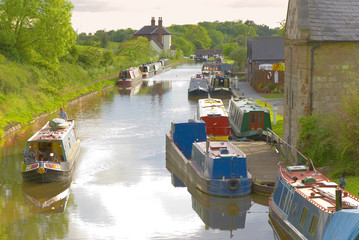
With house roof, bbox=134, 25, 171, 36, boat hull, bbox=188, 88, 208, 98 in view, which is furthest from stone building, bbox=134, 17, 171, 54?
boat hull, bbox=188, 88, 208, 98

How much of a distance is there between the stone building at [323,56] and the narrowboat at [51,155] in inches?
423

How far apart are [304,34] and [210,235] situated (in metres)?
9.97

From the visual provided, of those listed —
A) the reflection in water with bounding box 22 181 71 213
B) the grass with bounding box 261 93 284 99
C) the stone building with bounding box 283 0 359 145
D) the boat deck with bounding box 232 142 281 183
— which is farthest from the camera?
the grass with bounding box 261 93 284 99

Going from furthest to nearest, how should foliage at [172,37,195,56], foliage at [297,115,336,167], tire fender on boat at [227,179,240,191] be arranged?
foliage at [172,37,195,56] < foliage at [297,115,336,167] < tire fender on boat at [227,179,240,191]

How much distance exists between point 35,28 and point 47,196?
28.2m

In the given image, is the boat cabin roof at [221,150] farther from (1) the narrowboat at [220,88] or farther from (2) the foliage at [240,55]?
(2) the foliage at [240,55]

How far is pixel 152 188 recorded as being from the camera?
77.4ft

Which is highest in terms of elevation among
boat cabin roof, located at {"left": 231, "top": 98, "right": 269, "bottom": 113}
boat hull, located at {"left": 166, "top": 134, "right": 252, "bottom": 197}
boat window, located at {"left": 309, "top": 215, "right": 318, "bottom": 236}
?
boat cabin roof, located at {"left": 231, "top": 98, "right": 269, "bottom": 113}

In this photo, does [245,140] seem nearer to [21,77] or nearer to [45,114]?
[45,114]

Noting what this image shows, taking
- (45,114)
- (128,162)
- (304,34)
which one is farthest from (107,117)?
(304,34)

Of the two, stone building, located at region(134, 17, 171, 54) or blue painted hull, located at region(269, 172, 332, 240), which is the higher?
stone building, located at region(134, 17, 171, 54)

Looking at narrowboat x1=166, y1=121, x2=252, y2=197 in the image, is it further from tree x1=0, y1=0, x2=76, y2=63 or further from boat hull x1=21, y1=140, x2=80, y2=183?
tree x1=0, y1=0, x2=76, y2=63

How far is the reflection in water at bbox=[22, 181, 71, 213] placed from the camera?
21.2 metres

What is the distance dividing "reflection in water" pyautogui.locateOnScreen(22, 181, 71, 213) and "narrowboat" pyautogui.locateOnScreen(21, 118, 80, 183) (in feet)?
0.89
